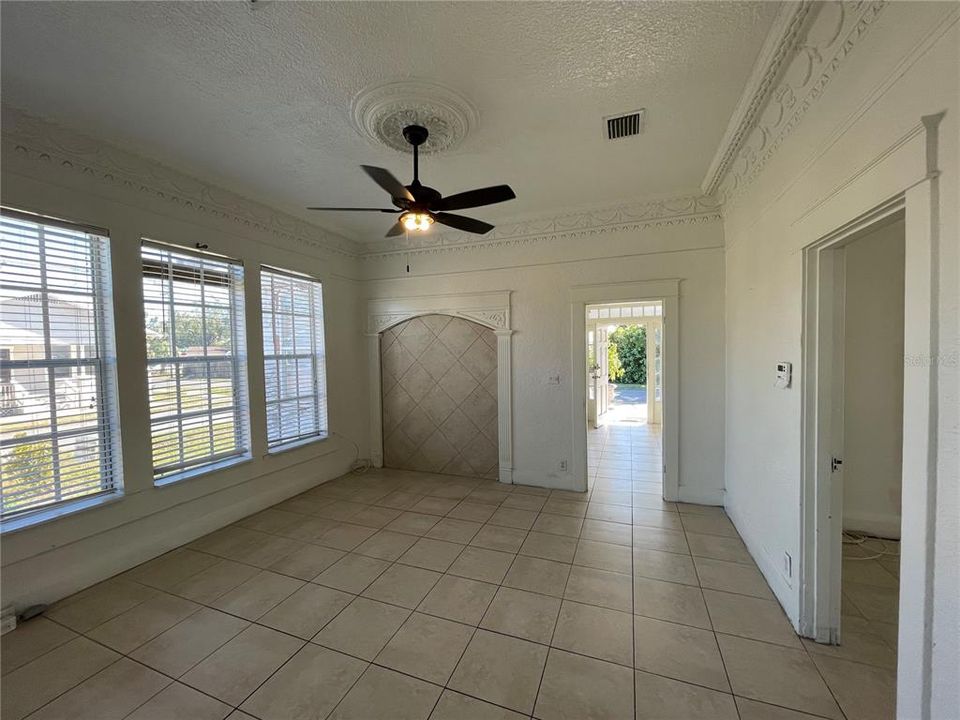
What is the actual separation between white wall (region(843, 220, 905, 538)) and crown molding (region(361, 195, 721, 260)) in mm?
1192

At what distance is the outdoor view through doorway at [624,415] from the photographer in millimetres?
4379

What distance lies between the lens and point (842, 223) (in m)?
1.57

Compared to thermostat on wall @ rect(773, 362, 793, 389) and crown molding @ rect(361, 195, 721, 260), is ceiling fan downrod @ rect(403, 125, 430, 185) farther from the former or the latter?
thermostat on wall @ rect(773, 362, 793, 389)

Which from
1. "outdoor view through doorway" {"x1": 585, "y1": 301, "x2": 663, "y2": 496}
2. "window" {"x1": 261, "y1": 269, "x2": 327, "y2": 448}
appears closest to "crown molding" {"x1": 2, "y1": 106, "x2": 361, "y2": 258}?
"window" {"x1": 261, "y1": 269, "x2": 327, "y2": 448}

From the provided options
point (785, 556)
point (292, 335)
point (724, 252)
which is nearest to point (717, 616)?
point (785, 556)

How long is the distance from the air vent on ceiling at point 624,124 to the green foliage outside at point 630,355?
1304 cm

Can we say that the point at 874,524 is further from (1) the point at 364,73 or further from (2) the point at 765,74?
(1) the point at 364,73

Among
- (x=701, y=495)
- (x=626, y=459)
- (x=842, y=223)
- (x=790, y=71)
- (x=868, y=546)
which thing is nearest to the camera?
(x=842, y=223)

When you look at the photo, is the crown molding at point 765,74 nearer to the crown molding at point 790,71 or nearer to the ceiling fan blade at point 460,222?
the crown molding at point 790,71

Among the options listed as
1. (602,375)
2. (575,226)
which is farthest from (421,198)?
(602,375)

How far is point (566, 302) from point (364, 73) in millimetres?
2690

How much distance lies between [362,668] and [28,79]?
3462mm

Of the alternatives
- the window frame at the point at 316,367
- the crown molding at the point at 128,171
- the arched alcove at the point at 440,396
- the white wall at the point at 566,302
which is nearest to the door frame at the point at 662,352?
the white wall at the point at 566,302

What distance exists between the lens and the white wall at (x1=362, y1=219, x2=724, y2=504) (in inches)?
137
